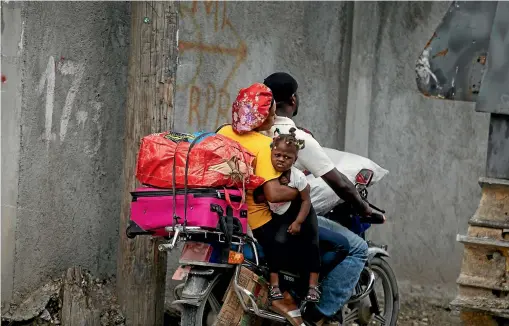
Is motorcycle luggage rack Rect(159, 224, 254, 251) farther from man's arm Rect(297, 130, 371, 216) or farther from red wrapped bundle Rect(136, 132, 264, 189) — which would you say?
man's arm Rect(297, 130, 371, 216)

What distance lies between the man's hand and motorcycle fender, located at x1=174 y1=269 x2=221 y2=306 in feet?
1.49

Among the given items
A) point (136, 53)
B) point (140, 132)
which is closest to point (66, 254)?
point (140, 132)

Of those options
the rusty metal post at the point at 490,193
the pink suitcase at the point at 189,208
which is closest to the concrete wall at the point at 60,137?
the pink suitcase at the point at 189,208

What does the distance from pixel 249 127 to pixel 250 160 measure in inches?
9.8

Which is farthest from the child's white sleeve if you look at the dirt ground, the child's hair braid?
the dirt ground

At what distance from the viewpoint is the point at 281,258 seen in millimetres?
5473

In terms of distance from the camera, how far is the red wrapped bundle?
5.03m

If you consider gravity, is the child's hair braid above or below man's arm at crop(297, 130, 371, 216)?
above

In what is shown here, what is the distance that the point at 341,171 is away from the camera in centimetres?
607

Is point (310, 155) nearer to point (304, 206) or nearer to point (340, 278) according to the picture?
point (304, 206)

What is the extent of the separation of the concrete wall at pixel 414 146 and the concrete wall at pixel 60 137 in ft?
7.93

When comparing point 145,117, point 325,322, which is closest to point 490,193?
point 325,322

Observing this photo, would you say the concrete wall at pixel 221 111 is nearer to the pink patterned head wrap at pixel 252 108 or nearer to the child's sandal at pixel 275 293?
the pink patterned head wrap at pixel 252 108

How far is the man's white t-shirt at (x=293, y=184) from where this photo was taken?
5.29m
